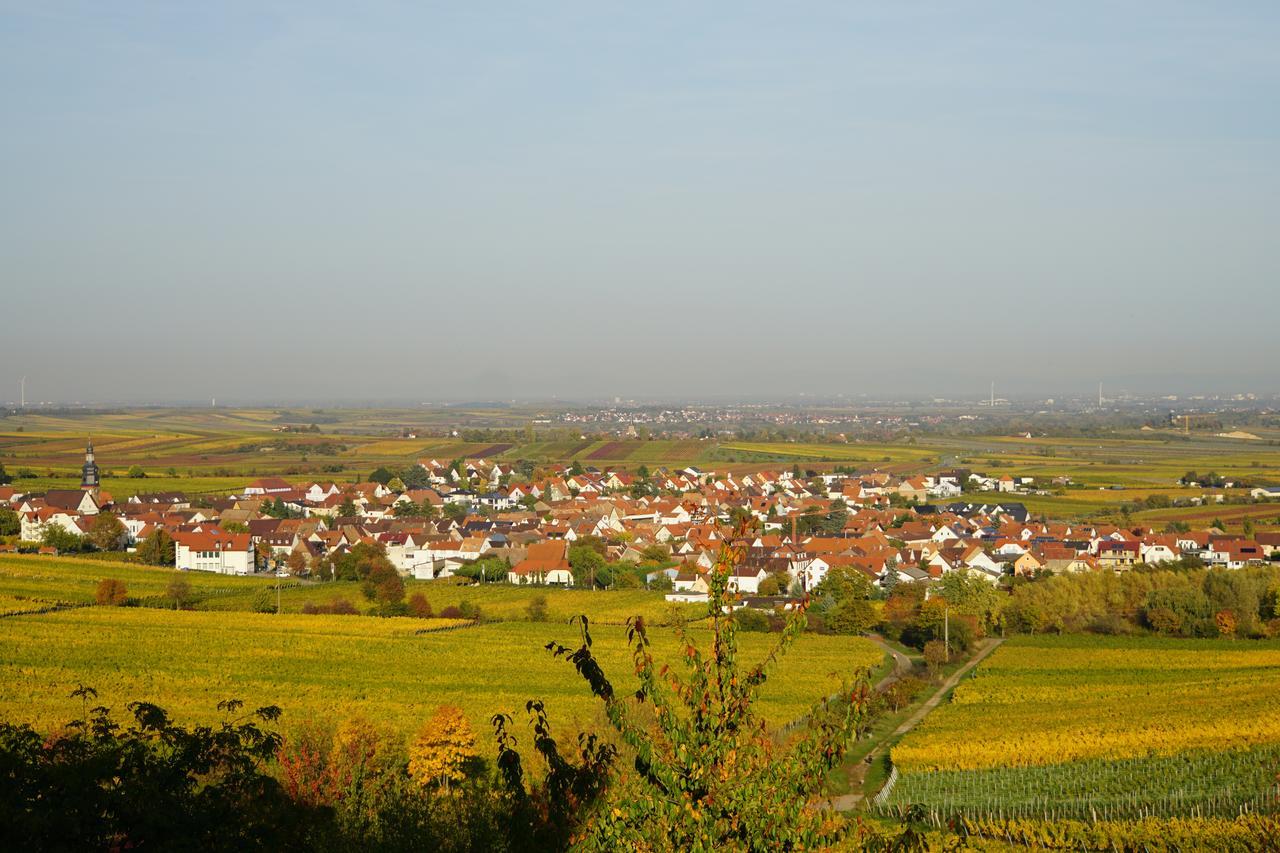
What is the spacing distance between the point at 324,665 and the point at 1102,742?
62.7 ft

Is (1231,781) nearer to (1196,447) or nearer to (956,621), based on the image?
(956,621)

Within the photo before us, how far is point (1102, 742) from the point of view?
23.0 m

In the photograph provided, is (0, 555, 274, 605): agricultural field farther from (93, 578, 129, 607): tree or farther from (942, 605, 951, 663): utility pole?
(942, 605, 951, 663): utility pole

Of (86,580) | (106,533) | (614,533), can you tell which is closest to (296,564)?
(86,580)

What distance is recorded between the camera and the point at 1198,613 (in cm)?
3903

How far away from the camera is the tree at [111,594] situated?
38.8 meters

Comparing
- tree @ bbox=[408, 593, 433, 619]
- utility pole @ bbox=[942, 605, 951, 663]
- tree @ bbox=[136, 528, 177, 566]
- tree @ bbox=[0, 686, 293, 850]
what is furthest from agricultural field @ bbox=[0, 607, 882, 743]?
tree @ bbox=[136, 528, 177, 566]

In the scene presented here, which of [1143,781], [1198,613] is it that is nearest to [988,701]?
[1143,781]

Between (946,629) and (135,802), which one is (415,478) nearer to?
(946,629)

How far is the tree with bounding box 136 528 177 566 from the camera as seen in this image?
5238cm

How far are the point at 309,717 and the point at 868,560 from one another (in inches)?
1287

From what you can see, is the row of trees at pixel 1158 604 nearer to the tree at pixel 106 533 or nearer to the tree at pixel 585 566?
the tree at pixel 585 566

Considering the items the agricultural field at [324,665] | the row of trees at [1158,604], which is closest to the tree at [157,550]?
the agricultural field at [324,665]

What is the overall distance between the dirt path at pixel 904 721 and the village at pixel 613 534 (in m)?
8.95
